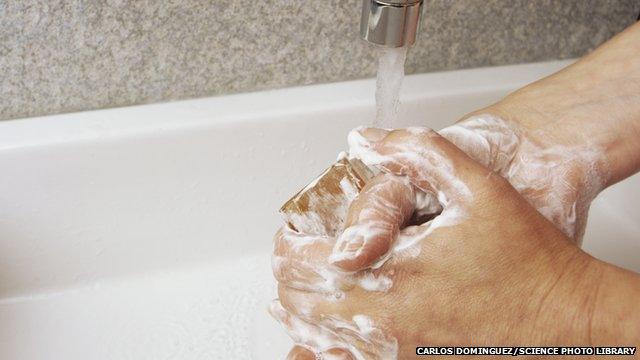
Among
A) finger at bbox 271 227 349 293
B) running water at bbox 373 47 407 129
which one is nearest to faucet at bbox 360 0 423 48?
running water at bbox 373 47 407 129

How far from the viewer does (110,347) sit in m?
0.67

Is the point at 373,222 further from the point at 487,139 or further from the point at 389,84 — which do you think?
the point at 389,84

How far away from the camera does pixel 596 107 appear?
0.55m

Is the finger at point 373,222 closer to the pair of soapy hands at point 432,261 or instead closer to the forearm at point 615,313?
the pair of soapy hands at point 432,261

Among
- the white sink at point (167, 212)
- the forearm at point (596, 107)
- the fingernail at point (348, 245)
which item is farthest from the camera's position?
the white sink at point (167, 212)

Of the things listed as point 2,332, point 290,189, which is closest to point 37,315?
point 2,332

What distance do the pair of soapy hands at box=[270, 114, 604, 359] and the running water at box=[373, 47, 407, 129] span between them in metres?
0.17

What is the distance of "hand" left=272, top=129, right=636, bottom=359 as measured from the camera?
417 mm

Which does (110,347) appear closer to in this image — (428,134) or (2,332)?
(2,332)

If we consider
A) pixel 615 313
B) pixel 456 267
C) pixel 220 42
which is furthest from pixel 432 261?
pixel 220 42

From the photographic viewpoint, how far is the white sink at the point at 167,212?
2.18 ft

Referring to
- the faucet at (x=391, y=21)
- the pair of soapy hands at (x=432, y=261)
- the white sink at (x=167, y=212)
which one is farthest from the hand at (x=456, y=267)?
the white sink at (x=167, y=212)

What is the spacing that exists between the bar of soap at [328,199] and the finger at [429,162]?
36mm

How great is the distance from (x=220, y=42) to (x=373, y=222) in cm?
35
